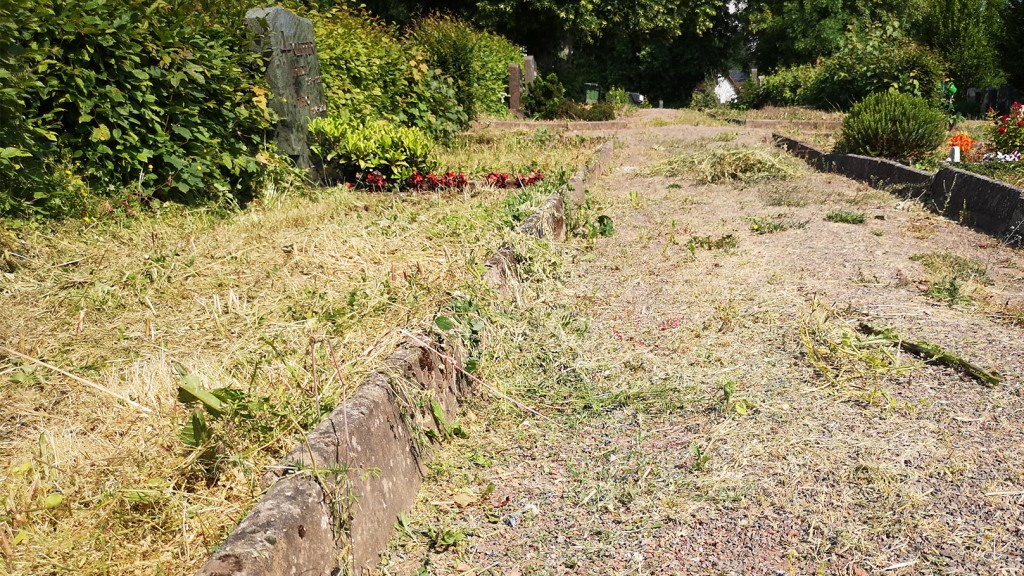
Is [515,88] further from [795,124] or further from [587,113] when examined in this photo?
[795,124]

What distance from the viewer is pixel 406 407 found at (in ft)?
7.42

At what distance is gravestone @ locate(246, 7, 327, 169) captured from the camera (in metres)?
6.29

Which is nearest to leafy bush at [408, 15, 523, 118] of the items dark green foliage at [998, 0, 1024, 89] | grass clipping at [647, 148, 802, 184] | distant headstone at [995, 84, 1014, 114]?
grass clipping at [647, 148, 802, 184]

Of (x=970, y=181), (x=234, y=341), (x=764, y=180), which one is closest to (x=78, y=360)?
(x=234, y=341)

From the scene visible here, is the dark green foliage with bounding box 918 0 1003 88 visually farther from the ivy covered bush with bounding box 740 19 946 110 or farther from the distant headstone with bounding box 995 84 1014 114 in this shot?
the ivy covered bush with bounding box 740 19 946 110

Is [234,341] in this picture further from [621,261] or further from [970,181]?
[970,181]

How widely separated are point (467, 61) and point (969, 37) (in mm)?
19939

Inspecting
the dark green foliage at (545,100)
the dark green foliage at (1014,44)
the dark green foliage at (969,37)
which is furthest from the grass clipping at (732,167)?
the dark green foliage at (969,37)

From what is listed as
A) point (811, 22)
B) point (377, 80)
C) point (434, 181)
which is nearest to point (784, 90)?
point (811, 22)

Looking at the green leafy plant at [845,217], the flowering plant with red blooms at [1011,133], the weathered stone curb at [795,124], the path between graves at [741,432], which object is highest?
the flowering plant with red blooms at [1011,133]

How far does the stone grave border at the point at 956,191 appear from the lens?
5371mm

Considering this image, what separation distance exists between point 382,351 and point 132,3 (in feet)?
12.4

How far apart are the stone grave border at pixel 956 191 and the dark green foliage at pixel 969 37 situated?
19.6 meters

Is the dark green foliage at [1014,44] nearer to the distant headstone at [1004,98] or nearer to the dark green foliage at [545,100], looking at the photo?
the distant headstone at [1004,98]
